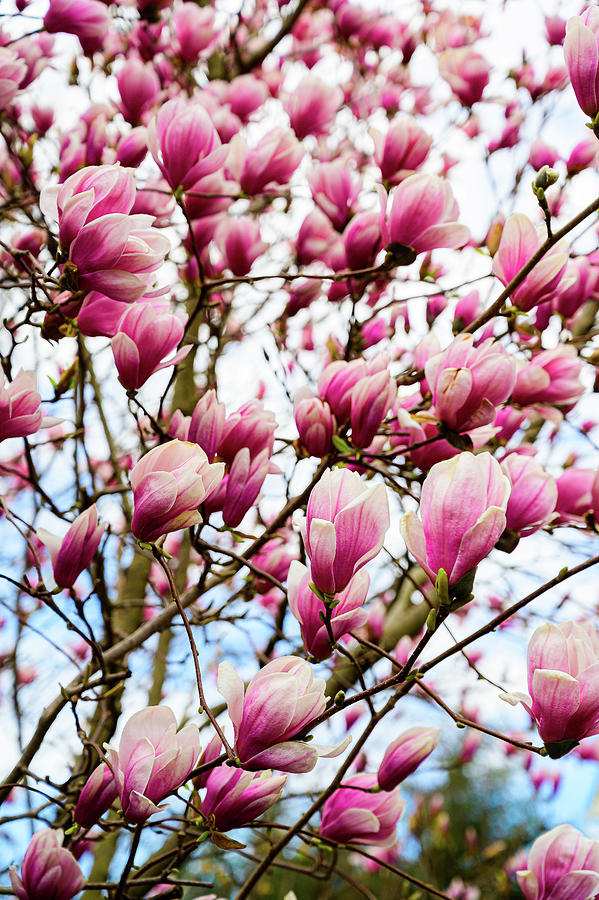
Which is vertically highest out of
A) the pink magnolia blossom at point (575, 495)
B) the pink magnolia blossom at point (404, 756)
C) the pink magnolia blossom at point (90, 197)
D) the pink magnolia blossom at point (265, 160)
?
the pink magnolia blossom at point (90, 197)

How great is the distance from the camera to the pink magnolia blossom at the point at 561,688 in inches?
24.5

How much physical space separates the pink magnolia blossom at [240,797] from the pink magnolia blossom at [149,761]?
0.14 ft

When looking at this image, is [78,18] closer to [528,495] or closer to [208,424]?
[208,424]

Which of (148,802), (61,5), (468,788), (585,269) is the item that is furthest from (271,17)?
(468,788)

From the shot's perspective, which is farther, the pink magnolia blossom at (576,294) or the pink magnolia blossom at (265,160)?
the pink magnolia blossom at (576,294)

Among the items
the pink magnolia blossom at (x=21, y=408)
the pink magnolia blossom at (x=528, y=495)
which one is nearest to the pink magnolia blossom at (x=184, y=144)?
the pink magnolia blossom at (x=21, y=408)

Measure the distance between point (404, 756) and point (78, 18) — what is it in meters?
1.35

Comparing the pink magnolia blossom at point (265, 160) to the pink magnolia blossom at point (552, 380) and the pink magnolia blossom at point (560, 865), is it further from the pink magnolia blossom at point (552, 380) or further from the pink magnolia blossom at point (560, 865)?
the pink magnolia blossom at point (560, 865)

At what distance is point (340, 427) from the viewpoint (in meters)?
0.95

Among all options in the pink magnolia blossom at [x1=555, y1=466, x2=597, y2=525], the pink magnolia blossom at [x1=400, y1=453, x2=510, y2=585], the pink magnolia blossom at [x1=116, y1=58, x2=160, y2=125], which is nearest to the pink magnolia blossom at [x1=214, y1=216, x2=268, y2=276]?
the pink magnolia blossom at [x1=116, y1=58, x2=160, y2=125]

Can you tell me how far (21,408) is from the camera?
0.85m

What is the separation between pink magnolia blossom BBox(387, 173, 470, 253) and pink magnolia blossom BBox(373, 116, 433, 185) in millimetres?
201

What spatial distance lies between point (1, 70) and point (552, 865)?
122 centimetres

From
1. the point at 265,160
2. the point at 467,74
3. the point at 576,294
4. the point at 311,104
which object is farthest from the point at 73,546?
the point at 467,74
